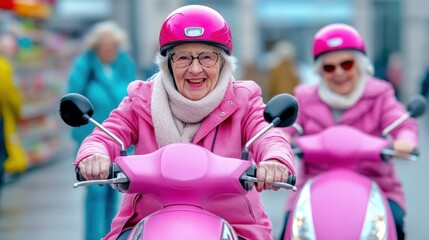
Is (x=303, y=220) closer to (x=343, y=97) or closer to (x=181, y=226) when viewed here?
(x=343, y=97)

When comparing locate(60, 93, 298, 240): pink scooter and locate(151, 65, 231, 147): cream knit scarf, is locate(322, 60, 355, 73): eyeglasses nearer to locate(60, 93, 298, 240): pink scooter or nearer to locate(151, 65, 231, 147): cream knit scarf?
locate(151, 65, 231, 147): cream knit scarf

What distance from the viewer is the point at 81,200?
12.6 m

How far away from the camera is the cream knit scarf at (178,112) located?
4445mm

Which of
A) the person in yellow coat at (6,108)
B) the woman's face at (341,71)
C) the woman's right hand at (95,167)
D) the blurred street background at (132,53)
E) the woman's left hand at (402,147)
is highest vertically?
the woman's right hand at (95,167)

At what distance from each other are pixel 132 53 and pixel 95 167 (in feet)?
103

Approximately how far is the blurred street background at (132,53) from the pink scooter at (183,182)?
5.53 m

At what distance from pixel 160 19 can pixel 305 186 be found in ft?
97.3

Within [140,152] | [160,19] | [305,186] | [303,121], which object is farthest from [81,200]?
[160,19]

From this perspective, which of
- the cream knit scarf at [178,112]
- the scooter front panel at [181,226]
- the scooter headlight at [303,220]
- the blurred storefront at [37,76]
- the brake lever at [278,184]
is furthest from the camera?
the blurred storefront at [37,76]

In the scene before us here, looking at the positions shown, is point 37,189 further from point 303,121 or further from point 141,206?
point 141,206

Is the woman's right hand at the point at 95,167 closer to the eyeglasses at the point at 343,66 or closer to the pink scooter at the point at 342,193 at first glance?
the pink scooter at the point at 342,193

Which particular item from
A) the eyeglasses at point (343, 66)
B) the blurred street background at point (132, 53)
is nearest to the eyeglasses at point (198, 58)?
the eyeglasses at point (343, 66)

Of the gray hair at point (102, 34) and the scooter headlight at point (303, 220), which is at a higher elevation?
the gray hair at point (102, 34)

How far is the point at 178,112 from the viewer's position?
4.49 m
